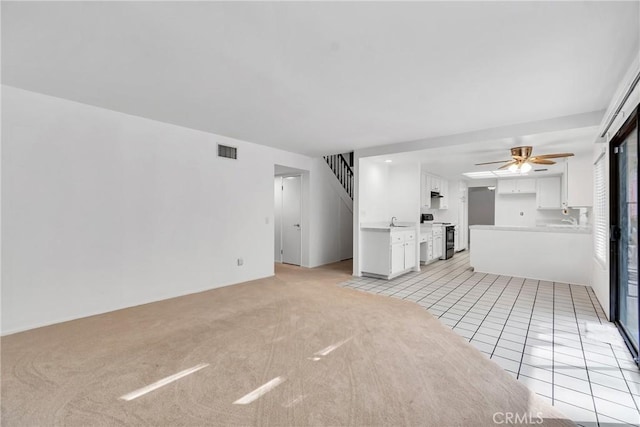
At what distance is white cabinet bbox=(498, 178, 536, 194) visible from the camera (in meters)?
7.30

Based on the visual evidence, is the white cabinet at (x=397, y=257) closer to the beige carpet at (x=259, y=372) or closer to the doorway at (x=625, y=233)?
the beige carpet at (x=259, y=372)

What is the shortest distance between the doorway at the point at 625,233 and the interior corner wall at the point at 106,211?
15.9 feet

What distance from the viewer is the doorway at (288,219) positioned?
660cm

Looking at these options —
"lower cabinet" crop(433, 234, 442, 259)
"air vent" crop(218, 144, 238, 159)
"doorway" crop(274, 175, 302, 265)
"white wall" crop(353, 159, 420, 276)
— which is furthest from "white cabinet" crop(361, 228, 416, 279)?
"air vent" crop(218, 144, 238, 159)

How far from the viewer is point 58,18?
186 centimetres

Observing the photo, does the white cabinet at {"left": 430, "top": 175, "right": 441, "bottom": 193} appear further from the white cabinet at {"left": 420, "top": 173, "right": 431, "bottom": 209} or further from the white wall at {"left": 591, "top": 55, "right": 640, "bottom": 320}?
the white wall at {"left": 591, "top": 55, "right": 640, "bottom": 320}

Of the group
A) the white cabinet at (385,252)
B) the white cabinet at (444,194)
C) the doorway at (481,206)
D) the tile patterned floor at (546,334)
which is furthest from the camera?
the doorway at (481,206)

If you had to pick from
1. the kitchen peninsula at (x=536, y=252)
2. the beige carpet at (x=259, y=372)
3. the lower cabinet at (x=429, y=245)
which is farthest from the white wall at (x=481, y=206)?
the beige carpet at (x=259, y=372)

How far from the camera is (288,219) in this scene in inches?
267

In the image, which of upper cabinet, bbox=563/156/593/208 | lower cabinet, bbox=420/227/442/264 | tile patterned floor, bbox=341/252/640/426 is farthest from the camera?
lower cabinet, bbox=420/227/442/264

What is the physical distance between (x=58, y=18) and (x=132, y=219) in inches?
93.2

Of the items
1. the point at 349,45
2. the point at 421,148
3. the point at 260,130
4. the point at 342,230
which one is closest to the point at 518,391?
the point at 349,45

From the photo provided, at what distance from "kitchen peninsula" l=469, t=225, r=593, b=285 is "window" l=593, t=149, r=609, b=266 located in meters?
0.78

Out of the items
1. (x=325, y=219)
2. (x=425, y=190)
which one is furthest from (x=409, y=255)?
(x=425, y=190)
